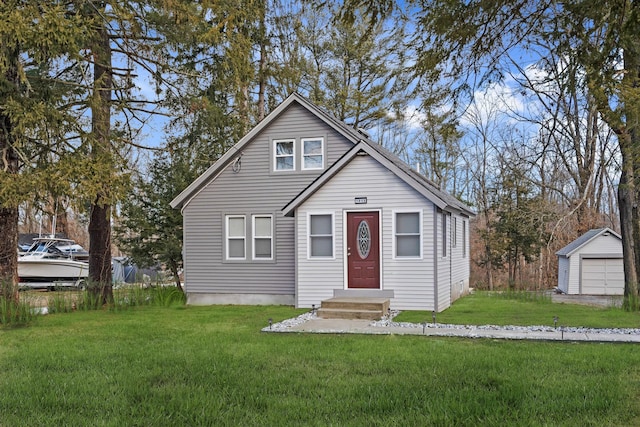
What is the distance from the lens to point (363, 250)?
44.8ft

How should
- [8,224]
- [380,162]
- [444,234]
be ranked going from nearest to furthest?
[8,224] → [380,162] → [444,234]

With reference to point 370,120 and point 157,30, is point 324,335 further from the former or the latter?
point 370,120

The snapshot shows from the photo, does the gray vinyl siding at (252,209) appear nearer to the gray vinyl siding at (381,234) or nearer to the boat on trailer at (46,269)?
the gray vinyl siding at (381,234)

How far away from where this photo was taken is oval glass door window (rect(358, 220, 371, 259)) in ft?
44.7

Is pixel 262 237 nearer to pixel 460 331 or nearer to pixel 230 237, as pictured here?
pixel 230 237

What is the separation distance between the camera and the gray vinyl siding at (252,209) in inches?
604

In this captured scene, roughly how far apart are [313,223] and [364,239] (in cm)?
146

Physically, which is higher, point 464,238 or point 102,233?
point 102,233

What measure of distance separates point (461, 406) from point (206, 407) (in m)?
2.49

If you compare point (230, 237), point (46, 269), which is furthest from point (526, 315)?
point (46, 269)

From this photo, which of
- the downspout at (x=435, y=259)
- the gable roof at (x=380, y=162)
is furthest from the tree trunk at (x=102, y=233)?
the downspout at (x=435, y=259)

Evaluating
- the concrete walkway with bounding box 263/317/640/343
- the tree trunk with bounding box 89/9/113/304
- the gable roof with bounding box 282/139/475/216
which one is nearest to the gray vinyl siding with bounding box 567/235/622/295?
the gable roof with bounding box 282/139/475/216

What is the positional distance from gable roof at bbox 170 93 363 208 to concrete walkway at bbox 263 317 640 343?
20.1ft

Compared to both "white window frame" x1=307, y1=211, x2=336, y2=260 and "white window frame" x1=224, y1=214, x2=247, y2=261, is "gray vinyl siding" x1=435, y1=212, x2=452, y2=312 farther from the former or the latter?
"white window frame" x1=224, y1=214, x2=247, y2=261
